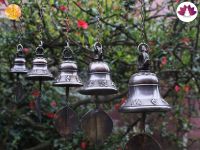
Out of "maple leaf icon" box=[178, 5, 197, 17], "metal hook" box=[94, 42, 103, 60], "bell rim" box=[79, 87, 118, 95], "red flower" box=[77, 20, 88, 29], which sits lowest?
"bell rim" box=[79, 87, 118, 95]

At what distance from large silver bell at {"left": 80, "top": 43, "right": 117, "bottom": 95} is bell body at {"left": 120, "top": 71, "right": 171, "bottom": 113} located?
10.4 inches

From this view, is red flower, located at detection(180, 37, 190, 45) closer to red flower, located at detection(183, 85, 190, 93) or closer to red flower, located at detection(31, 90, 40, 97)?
red flower, located at detection(183, 85, 190, 93)

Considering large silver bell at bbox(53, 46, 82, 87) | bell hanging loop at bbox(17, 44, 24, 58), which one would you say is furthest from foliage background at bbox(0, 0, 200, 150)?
large silver bell at bbox(53, 46, 82, 87)

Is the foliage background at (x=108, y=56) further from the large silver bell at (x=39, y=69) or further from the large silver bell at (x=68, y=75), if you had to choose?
the large silver bell at (x=68, y=75)

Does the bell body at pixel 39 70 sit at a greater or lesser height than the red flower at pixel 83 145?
greater

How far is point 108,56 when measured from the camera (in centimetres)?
428

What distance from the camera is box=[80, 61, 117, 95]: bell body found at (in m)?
2.58

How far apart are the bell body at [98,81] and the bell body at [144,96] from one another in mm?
263

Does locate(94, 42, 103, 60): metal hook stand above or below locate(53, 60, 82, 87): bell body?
above

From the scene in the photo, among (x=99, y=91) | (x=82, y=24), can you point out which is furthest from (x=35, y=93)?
(x=99, y=91)

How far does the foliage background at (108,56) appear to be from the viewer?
418 centimetres

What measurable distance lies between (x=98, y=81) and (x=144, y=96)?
38 centimetres

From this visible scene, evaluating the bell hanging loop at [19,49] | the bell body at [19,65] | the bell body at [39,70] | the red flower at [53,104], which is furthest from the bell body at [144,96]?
the red flower at [53,104]

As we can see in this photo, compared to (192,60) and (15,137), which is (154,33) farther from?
(15,137)
